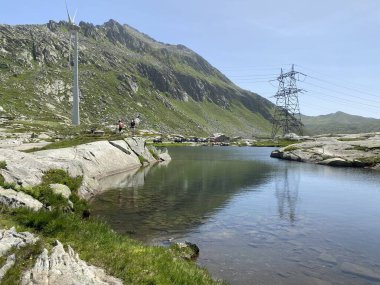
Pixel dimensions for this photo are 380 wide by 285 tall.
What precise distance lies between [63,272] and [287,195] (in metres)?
34.8

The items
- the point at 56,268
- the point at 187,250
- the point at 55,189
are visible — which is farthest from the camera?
the point at 55,189

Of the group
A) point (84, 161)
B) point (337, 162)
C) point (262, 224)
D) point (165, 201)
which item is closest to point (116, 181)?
point (84, 161)

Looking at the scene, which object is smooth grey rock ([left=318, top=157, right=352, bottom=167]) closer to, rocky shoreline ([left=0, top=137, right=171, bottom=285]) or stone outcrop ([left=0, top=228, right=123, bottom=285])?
rocky shoreline ([left=0, top=137, right=171, bottom=285])

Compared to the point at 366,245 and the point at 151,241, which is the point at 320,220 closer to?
the point at 366,245

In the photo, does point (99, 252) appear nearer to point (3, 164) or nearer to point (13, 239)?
point (13, 239)

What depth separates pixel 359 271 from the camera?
728 inches

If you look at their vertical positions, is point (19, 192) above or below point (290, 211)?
above

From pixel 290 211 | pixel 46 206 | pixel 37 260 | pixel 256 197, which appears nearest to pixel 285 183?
pixel 256 197

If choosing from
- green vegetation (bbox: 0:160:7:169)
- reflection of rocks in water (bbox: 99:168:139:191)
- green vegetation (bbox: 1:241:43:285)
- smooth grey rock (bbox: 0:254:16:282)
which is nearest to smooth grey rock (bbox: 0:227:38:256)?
green vegetation (bbox: 1:241:43:285)

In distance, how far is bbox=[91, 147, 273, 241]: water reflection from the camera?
86.6 feet

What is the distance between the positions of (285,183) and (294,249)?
31629 millimetres

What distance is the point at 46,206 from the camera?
2219cm

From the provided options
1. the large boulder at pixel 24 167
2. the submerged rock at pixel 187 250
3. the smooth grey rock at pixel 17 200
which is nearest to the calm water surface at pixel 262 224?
the submerged rock at pixel 187 250

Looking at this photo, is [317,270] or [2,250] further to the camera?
[317,270]
